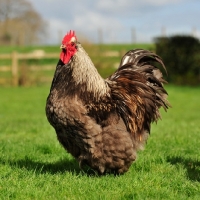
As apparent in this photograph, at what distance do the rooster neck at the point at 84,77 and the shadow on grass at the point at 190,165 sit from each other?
1609mm

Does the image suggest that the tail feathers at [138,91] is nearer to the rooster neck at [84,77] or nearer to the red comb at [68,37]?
the rooster neck at [84,77]

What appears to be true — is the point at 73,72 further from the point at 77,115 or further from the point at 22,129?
the point at 22,129

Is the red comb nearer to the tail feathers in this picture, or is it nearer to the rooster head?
the rooster head

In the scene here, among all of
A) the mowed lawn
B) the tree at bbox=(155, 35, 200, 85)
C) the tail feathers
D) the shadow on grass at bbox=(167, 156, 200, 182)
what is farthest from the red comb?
the tree at bbox=(155, 35, 200, 85)

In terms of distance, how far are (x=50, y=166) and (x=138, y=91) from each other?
5.72 ft

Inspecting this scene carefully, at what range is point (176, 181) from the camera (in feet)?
17.0

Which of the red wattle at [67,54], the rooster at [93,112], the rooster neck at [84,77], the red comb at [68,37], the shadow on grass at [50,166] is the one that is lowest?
the shadow on grass at [50,166]

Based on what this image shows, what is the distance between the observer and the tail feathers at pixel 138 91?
18.8 feet

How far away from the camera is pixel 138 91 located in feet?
19.6

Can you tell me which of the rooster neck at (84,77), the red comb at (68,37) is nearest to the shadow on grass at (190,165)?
the rooster neck at (84,77)

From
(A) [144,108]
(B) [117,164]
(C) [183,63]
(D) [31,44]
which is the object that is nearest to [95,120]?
(B) [117,164]

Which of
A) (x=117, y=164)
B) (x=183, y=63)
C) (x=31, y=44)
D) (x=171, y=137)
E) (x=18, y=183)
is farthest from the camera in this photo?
(x=31, y=44)

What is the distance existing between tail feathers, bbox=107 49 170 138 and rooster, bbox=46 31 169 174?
0.04 ft

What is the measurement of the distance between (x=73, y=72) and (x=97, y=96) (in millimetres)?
448
